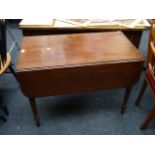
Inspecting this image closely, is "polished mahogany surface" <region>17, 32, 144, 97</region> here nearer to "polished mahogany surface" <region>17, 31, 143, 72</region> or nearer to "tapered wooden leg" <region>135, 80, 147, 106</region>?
"polished mahogany surface" <region>17, 31, 143, 72</region>

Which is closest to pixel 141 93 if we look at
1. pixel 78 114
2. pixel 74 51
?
pixel 78 114

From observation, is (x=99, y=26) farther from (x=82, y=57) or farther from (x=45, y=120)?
(x=45, y=120)

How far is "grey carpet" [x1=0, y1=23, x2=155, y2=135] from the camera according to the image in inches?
61.4

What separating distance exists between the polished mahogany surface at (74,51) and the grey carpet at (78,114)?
64 centimetres

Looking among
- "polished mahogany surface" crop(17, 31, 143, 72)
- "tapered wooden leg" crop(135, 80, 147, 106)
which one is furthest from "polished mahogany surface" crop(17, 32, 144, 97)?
"tapered wooden leg" crop(135, 80, 147, 106)

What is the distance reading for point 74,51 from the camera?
4.46ft

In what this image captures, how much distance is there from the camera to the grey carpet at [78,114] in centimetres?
156

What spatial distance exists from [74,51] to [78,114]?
25.6 inches

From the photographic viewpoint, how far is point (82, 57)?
129 cm

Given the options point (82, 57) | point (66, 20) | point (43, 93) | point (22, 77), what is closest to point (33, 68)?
point (22, 77)

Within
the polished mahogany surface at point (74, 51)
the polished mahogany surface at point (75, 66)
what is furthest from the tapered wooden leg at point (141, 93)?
the polished mahogany surface at point (74, 51)

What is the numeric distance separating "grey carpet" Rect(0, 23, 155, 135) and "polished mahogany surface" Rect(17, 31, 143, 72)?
25.1 inches

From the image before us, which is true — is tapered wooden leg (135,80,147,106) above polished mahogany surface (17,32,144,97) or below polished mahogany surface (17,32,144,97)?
below

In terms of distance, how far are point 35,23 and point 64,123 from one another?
1.06m
